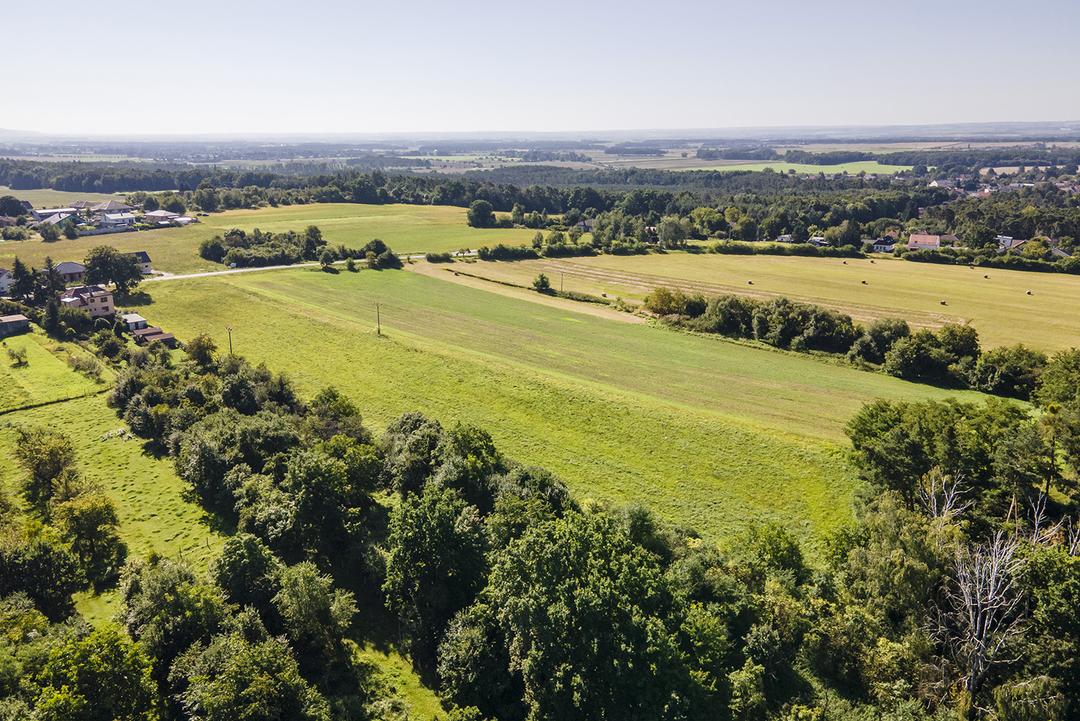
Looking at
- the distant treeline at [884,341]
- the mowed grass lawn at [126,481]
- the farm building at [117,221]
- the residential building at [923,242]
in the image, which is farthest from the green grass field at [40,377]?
the residential building at [923,242]

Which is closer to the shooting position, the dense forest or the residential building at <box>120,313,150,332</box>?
the dense forest

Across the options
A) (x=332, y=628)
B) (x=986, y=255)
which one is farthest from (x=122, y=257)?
(x=986, y=255)

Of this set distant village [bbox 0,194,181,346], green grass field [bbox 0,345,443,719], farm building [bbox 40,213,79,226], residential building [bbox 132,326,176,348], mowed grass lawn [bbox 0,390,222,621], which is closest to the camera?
green grass field [bbox 0,345,443,719]

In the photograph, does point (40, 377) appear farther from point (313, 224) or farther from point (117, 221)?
point (117, 221)

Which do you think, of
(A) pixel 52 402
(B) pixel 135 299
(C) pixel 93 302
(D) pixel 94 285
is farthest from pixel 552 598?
(D) pixel 94 285

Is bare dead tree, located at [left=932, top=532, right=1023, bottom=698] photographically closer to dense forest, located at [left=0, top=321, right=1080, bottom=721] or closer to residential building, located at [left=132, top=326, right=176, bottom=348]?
dense forest, located at [left=0, top=321, right=1080, bottom=721]

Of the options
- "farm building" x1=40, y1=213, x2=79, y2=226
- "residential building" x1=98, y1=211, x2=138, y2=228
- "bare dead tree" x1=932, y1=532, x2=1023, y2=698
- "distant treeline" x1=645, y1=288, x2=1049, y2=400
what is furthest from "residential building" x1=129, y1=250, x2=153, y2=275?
"bare dead tree" x1=932, y1=532, x2=1023, y2=698
